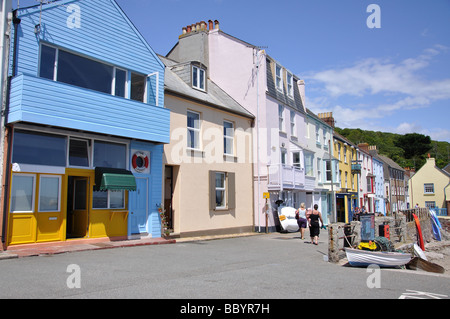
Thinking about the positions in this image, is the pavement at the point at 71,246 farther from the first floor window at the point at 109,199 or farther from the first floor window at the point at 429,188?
the first floor window at the point at 429,188

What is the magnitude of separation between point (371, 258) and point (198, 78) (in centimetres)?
1331

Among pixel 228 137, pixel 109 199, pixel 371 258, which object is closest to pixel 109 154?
pixel 109 199

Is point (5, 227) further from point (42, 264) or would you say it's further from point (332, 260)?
point (332, 260)

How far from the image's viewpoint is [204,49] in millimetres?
24422

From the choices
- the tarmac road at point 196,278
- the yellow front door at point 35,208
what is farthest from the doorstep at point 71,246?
the tarmac road at point 196,278

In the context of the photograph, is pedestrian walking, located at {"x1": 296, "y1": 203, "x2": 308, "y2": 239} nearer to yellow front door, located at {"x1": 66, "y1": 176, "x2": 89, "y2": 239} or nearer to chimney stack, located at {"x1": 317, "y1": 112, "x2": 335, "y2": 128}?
yellow front door, located at {"x1": 66, "y1": 176, "x2": 89, "y2": 239}

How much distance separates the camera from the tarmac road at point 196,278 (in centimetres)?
680

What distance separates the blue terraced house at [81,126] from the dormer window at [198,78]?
455 centimetres

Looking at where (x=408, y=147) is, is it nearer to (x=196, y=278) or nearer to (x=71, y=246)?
(x=71, y=246)

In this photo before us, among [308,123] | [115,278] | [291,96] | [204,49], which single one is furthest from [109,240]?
[308,123]

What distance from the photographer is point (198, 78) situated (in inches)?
817

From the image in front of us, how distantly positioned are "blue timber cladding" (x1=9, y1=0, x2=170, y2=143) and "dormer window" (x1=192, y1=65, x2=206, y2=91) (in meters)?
4.59

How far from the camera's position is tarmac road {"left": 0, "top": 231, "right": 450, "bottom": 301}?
680cm

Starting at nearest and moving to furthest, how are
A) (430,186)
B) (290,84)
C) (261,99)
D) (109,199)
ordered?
(109,199) → (261,99) → (290,84) → (430,186)
